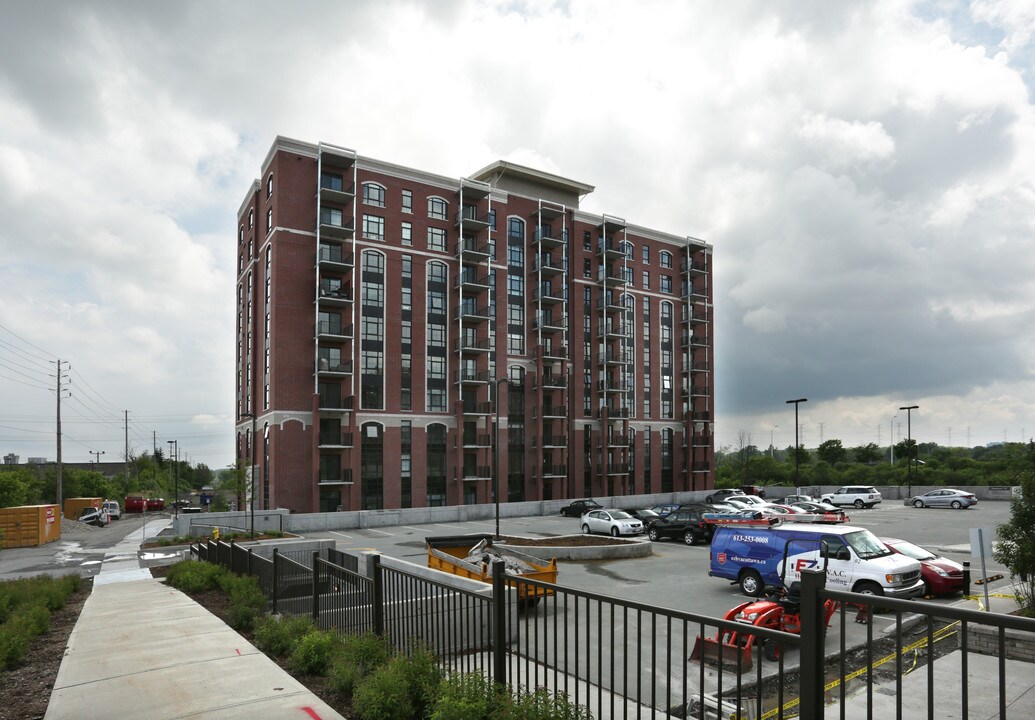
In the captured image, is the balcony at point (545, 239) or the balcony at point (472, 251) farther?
the balcony at point (545, 239)

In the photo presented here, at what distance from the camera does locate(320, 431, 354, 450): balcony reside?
5144 cm

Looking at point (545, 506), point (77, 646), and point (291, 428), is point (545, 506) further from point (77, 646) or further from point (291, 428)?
point (77, 646)

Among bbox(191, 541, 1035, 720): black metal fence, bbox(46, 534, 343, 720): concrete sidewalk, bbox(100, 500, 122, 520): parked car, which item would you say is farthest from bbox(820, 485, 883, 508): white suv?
bbox(100, 500, 122, 520): parked car

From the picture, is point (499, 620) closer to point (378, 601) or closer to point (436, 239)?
point (378, 601)

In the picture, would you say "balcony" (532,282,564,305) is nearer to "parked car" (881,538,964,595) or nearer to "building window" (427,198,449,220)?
"building window" (427,198,449,220)

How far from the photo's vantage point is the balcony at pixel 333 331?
169 feet

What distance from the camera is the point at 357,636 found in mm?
8867

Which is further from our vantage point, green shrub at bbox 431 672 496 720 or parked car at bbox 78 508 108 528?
parked car at bbox 78 508 108 528

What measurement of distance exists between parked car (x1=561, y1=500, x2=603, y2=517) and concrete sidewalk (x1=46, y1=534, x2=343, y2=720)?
42746 millimetres

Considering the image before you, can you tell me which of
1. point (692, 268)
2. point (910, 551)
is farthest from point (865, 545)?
point (692, 268)

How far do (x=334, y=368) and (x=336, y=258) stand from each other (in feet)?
29.0

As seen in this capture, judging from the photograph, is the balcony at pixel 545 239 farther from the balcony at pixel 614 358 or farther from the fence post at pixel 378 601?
the fence post at pixel 378 601

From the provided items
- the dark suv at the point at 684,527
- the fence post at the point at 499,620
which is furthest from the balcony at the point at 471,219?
the fence post at the point at 499,620

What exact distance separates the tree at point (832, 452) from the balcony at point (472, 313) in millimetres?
55120
